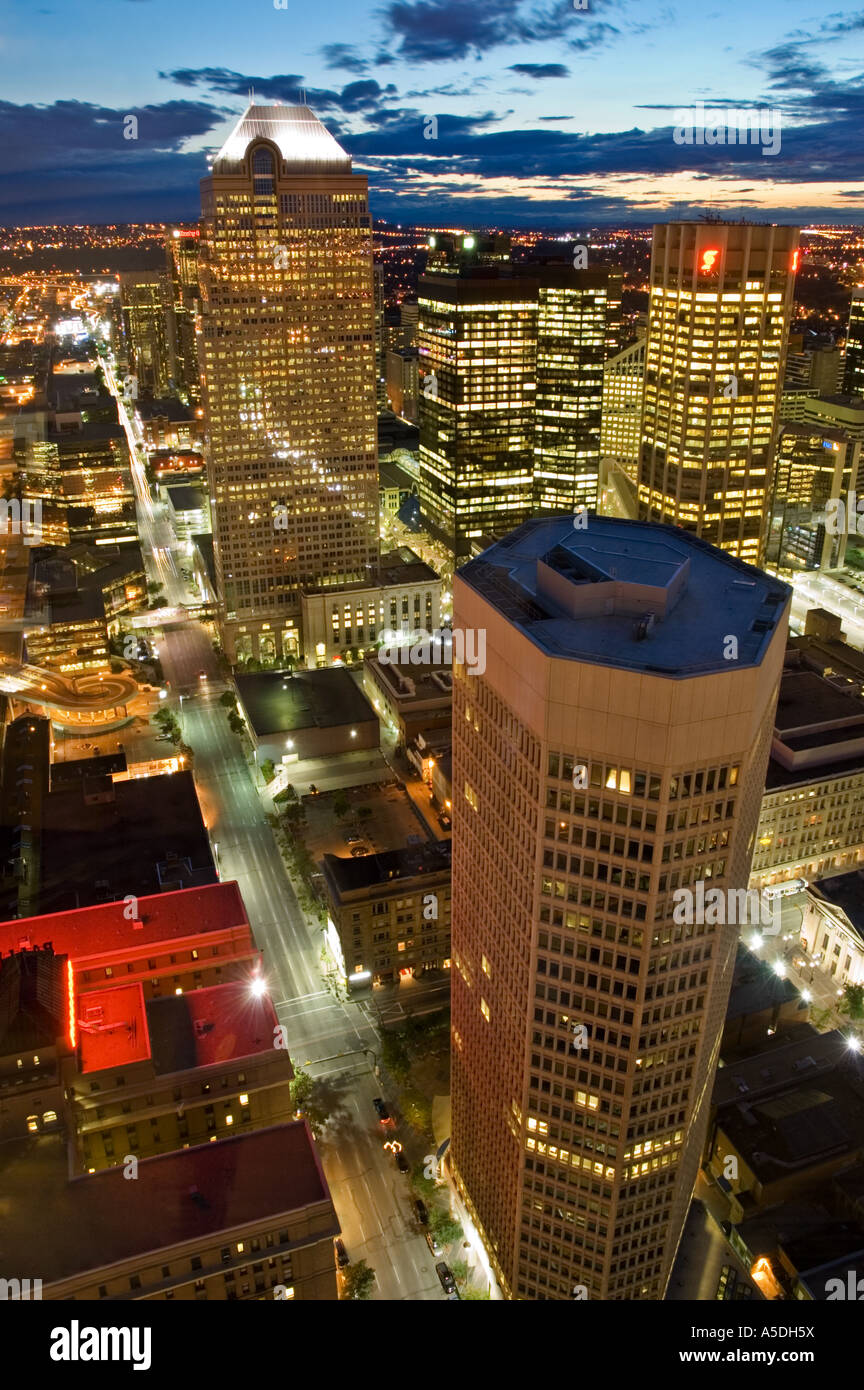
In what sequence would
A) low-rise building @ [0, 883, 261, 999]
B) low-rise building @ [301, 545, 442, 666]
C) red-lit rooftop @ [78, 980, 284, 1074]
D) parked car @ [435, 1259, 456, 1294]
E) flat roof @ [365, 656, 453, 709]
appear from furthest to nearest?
low-rise building @ [301, 545, 442, 666]
flat roof @ [365, 656, 453, 709]
low-rise building @ [0, 883, 261, 999]
red-lit rooftop @ [78, 980, 284, 1074]
parked car @ [435, 1259, 456, 1294]

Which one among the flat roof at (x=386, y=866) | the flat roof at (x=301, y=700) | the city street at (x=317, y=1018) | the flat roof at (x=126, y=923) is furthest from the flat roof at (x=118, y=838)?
the flat roof at (x=301, y=700)

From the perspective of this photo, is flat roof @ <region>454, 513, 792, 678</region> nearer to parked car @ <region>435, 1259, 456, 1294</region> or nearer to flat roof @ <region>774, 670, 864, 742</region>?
parked car @ <region>435, 1259, 456, 1294</region>

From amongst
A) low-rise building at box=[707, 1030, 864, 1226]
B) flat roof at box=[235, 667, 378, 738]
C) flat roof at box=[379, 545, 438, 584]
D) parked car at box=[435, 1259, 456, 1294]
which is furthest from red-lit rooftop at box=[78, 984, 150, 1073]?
flat roof at box=[379, 545, 438, 584]

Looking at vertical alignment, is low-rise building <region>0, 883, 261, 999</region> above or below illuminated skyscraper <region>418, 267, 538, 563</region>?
below

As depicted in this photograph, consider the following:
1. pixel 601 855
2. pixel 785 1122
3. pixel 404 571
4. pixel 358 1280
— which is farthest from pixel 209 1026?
pixel 404 571

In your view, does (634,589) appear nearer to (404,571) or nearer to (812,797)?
(812,797)
